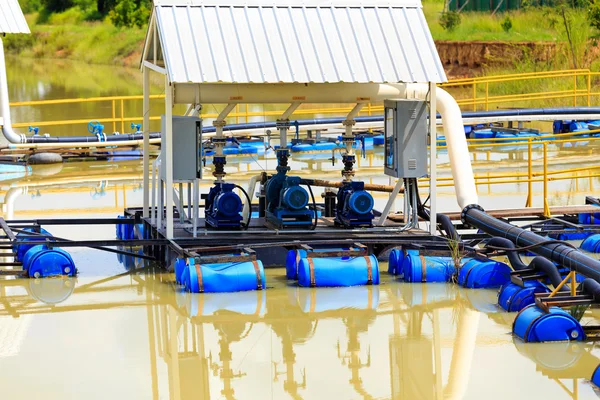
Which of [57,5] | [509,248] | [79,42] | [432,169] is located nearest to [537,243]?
[509,248]

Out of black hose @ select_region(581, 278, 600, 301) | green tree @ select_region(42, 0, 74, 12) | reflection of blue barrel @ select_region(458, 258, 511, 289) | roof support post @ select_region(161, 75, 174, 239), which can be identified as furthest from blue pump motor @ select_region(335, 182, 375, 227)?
green tree @ select_region(42, 0, 74, 12)

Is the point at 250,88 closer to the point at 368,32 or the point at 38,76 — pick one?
the point at 368,32

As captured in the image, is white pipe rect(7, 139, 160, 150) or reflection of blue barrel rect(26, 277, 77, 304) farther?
white pipe rect(7, 139, 160, 150)

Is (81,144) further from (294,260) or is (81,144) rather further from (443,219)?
(294,260)

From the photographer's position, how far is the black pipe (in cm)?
1092

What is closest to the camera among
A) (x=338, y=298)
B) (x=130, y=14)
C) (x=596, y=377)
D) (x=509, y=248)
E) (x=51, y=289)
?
(x=596, y=377)

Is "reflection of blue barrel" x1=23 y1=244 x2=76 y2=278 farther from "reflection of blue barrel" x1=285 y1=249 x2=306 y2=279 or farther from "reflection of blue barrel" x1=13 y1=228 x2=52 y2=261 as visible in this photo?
"reflection of blue barrel" x1=285 y1=249 x2=306 y2=279

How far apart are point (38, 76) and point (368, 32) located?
4504cm

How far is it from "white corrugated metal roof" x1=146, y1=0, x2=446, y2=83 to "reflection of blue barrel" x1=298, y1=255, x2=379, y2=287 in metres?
2.09

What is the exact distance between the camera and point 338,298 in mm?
11758

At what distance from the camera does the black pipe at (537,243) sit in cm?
1092

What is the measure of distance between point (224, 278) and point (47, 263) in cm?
224

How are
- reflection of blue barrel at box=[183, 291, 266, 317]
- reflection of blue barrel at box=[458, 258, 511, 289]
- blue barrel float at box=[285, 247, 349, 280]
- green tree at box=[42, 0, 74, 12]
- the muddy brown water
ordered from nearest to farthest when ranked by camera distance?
the muddy brown water → reflection of blue barrel at box=[183, 291, 266, 317] → reflection of blue barrel at box=[458, 258, 511, 289] → blue barrel float at box=[285, 247, 349, 280] → green tree at box=[42, 0, 74, 12]

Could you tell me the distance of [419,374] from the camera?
9.13 metres
